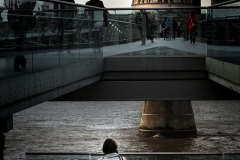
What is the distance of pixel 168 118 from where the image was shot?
42594 mm

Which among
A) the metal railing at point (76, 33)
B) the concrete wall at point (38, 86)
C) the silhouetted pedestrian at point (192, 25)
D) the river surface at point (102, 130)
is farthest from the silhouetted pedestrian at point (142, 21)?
the river surface at point (102, 130)

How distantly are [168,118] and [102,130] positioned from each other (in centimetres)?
1441

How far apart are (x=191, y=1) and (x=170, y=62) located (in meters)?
81.5

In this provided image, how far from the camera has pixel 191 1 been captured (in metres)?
108

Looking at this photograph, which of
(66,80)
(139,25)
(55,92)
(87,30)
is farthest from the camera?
(139,25)

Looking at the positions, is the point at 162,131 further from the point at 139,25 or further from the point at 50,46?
the point at 50,46

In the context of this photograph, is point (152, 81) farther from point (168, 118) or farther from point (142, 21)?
point (168, 118)

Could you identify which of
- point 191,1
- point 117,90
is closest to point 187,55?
point 117,90

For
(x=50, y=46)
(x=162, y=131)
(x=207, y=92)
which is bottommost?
(x=162, y=131)

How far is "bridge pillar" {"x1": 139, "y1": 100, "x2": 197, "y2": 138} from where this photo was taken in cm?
A: 4288

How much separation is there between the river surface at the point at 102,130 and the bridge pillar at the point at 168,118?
1.70 ft

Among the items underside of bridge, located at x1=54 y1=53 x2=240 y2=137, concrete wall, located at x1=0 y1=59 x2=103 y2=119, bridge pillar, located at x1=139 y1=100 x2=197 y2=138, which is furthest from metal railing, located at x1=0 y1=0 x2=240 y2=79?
bridge pillar, located at x1=139 y1=100 x2=197 y2=138

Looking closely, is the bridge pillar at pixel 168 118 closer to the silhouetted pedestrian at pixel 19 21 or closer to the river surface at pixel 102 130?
the river surface at pixel 102 130

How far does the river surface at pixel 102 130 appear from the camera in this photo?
4294 cm
